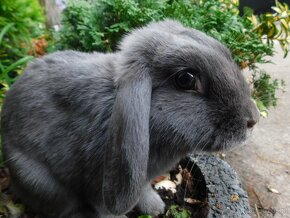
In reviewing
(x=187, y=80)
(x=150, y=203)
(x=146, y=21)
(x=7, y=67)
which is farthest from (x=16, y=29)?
(x=187, y=80)

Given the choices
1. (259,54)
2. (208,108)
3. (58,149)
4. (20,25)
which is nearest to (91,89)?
(58,149)

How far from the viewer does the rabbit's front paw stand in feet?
7.81

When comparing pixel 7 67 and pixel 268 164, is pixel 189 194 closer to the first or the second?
pixel 268 164

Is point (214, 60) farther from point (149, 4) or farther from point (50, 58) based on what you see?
point (149, 4)

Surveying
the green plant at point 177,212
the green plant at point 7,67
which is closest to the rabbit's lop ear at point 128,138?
the green plant at point 177,212

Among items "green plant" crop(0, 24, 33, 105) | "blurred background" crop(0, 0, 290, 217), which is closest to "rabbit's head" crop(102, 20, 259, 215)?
"blurred background" crop(0, 0, 290, 217)

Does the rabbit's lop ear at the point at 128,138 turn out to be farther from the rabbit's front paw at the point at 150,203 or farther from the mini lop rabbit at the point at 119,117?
the rabbit's front paw at the point at 150,203

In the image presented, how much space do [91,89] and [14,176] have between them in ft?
2.44

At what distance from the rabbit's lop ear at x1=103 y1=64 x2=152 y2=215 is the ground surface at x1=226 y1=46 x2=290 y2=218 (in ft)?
5.00

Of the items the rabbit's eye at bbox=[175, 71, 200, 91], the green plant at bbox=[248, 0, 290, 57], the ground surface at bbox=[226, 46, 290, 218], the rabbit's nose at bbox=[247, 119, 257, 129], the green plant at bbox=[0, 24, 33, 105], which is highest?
the rabbit's eye at bbox=[175, 71, 200, 91]

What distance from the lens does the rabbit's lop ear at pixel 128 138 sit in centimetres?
161

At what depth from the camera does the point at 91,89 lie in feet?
6.36

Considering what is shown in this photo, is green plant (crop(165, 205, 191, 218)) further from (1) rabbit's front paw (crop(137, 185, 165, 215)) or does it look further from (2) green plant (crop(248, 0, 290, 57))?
(2) green plant (crop(248, 0, 290, 57))

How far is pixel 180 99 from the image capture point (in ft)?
5.71
